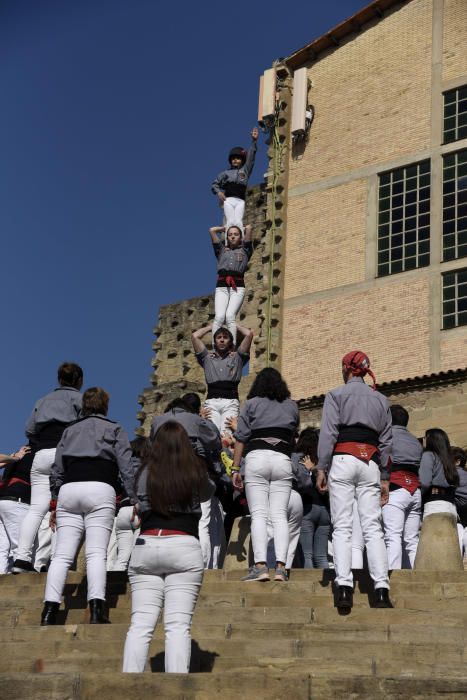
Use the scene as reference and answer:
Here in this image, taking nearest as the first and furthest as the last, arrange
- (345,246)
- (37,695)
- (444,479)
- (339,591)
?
(37,695)
(339,591)
(444,479)
(345,246)

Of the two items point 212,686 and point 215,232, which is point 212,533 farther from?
point 215,232

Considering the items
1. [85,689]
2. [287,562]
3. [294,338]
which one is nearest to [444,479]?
[287,562]

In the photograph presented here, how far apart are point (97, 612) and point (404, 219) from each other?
18.4m

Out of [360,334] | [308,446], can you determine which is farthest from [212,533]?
[360,334]

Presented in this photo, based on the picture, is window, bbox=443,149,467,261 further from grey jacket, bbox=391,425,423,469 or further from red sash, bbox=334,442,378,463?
red sash, bbox=334,442,378,463

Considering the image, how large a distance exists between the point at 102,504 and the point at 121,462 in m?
0.42

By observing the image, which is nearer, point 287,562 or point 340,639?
point 340,639

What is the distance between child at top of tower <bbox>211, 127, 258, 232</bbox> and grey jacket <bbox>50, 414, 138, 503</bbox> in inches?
348

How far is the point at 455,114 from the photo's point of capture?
89.2ft

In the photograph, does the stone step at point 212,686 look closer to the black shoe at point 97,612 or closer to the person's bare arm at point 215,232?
the black shoe at point 97,612

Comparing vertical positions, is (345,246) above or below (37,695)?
above

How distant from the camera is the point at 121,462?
34.8 ft

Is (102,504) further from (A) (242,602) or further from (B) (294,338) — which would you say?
(B) (294,338)

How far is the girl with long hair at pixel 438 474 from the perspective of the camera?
1245 cm
